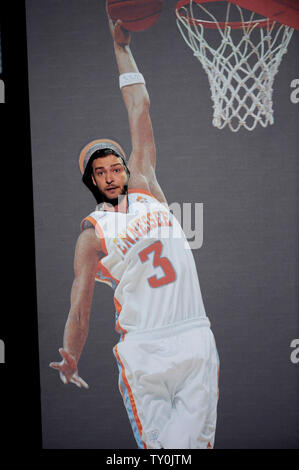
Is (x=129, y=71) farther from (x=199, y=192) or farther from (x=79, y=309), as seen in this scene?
(x=79, y=309)

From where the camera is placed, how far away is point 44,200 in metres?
2.59

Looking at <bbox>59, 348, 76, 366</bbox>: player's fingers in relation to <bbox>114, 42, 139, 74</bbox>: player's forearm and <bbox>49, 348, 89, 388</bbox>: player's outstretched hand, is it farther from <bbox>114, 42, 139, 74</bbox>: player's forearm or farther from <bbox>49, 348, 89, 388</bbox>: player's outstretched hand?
<bbox>114, 42, 139, 74</bbox>: player's forearm

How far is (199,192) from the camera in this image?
100 inches

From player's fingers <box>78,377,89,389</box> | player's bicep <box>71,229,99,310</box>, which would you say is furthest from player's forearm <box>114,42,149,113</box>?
player's fingers <box>78,377,89,389</box>

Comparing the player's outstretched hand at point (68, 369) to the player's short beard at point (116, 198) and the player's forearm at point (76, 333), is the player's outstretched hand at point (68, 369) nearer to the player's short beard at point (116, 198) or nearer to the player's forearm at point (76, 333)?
the player's forearm at point (76, 333)

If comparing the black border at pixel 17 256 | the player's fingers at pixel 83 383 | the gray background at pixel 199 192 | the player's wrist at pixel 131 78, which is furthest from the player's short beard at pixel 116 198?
the player's fingers at pixel 83 383

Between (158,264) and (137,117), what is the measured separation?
2.77 feet

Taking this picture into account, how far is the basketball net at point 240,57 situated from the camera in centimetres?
248

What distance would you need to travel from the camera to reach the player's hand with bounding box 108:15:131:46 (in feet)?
8.23

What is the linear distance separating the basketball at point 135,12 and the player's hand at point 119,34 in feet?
0.07

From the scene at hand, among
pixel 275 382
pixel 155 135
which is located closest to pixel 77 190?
pixel 155 135

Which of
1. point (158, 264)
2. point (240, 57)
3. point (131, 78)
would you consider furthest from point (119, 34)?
point (158, 264)

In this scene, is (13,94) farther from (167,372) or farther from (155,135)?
(167,372)

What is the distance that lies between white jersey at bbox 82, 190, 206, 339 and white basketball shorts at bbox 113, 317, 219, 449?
0.09 metres
